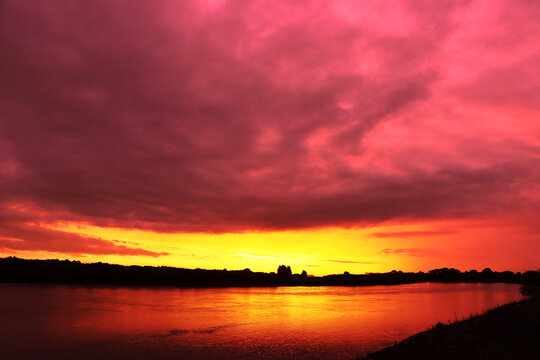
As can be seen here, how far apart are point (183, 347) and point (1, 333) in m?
21.0

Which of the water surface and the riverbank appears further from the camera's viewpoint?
the water surface

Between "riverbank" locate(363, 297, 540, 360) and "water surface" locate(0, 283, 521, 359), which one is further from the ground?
"riverbank" locate(363, 297, 540, 360)

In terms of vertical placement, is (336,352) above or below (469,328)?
below

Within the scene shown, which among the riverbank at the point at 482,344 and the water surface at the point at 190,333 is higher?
the riverbank at the point at 482,344

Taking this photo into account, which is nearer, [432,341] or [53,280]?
[432,341]

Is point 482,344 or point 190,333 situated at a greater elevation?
point 482,344

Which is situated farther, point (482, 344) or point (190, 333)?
point (190, 333)

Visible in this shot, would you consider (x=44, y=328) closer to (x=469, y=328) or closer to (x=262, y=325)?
(x=262, y=325)

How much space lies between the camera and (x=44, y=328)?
143 feet

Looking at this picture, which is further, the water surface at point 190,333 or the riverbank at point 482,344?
the water surface at point 190,333

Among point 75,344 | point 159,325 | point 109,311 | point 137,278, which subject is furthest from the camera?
point 137,278

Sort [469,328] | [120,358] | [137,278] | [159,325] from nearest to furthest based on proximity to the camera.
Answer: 1. [469,328]
2. [120,358]
3. [159,325]
4. [137,278]

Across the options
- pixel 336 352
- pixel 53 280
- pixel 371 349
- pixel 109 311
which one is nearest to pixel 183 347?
pixel 336 352

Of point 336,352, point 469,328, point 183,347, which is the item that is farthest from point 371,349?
point 183,347
